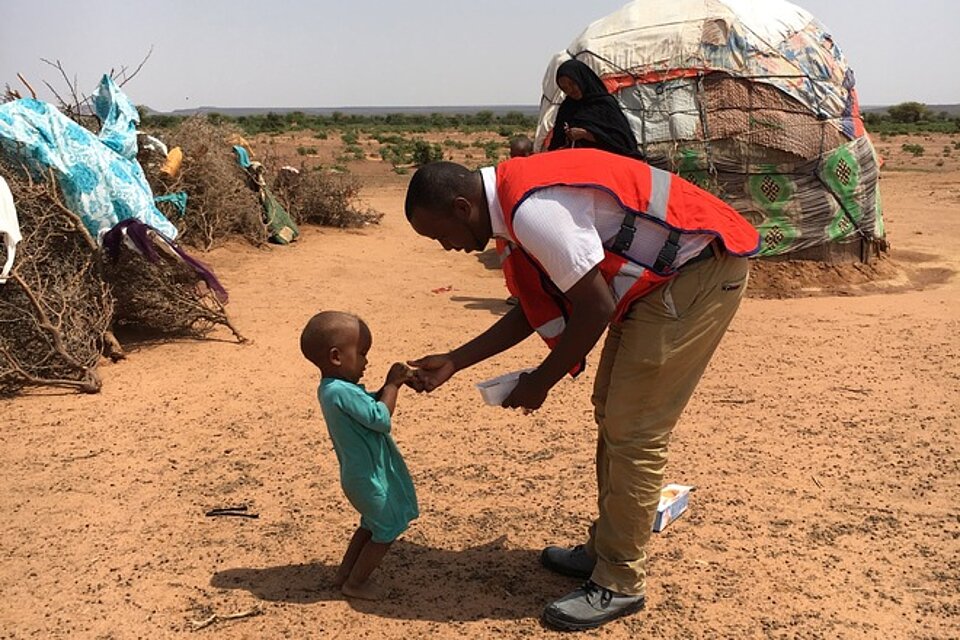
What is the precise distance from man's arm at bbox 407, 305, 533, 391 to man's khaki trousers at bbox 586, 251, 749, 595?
301mm

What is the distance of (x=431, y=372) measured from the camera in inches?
107

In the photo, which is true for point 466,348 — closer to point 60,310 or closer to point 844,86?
point 60,310

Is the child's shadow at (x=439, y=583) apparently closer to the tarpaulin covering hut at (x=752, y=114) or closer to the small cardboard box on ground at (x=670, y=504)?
the small cardboard box on ground at (x=670, y=504)

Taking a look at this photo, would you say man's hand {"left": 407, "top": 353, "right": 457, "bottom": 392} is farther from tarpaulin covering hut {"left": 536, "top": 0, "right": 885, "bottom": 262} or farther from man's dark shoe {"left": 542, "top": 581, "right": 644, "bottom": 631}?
tarpaulin covering hut {"left": 536, "top": 0, "right": 885, "bottom": 262}

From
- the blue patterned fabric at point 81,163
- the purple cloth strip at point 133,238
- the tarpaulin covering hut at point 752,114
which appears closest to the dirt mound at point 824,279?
the tarpaulin covering hut at point 752,114

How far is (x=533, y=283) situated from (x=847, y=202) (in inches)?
264

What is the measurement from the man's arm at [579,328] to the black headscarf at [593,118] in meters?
3.22

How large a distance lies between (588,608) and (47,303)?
3.97m

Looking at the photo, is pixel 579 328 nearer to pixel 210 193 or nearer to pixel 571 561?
pixel 571 561

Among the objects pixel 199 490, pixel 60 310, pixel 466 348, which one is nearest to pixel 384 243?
pixel 60 310

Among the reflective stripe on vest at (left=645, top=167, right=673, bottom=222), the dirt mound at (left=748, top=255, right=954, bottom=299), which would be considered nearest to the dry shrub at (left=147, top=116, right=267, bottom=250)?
the dirt mound at (left=748, top=255, right=954, bottom=299)

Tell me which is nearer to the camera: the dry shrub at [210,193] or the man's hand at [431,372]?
the man's hand at [431,372]

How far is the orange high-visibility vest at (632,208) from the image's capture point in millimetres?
2273

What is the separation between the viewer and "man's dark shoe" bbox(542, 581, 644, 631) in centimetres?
269
